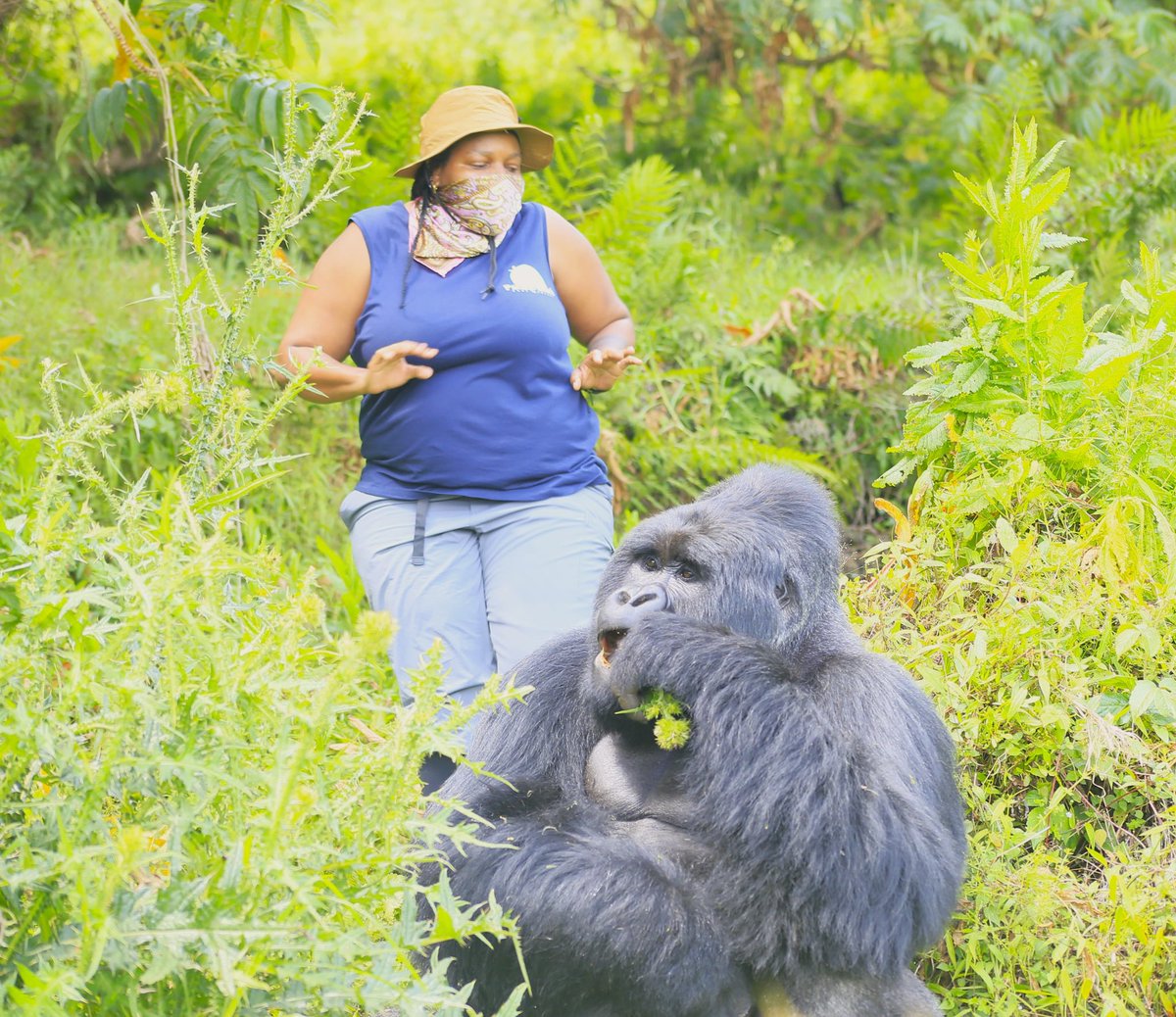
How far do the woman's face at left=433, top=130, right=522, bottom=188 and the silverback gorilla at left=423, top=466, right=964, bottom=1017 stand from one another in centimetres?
157

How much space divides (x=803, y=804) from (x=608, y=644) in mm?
473

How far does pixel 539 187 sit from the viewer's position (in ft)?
21.7

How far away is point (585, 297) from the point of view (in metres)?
3.99

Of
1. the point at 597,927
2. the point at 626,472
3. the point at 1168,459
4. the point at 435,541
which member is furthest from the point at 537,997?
the point at 626,472

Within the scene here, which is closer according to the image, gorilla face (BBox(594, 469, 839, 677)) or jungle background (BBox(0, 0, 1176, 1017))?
jungle background (BBox(0, 0, 1176, 1017))

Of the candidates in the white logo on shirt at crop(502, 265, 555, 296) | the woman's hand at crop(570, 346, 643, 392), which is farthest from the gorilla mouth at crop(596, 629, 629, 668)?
the white logo on shirt at crop(502, 265, 555, 296)

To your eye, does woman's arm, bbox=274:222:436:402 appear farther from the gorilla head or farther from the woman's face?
the gorilla head

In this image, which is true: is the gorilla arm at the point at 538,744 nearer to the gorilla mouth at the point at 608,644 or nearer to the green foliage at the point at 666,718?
the gorilla mouth at the point at 608,644

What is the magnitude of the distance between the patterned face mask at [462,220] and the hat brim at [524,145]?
0.11 m

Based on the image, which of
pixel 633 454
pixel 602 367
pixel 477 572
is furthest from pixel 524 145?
pixel 633 454

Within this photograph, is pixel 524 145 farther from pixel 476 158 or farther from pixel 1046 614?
pixel 1046 614

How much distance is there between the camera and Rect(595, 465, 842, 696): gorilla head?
99.0 inches

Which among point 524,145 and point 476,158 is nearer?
point 476,158

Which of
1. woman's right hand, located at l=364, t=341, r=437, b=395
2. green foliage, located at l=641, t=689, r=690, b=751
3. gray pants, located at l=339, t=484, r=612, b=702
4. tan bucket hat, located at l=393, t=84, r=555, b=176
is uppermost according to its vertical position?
tan bucket hat, located at l=393, t=84, r=555, b=176
